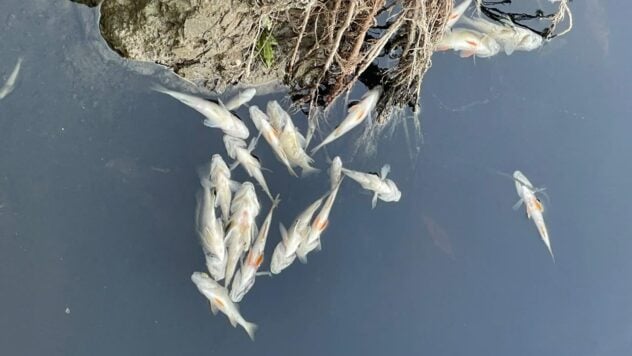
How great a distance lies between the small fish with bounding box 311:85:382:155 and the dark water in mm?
102

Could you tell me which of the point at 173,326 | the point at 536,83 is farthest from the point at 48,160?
the point at 536,83

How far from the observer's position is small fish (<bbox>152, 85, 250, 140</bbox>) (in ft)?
6.81

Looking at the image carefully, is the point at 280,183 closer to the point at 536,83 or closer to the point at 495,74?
the point at 495,74

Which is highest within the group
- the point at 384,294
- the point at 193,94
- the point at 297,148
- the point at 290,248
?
the point at 193,94

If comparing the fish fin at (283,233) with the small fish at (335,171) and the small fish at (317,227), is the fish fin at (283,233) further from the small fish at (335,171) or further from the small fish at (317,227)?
the small fish at (335,171)

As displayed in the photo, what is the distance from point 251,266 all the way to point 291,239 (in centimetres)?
17

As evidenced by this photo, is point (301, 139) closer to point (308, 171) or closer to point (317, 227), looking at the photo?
point (308, 171)

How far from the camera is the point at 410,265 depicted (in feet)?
7.89

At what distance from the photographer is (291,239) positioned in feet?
7.16

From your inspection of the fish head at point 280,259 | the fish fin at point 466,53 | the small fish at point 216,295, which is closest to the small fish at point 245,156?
the fish head at point 280,259

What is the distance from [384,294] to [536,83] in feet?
3.36

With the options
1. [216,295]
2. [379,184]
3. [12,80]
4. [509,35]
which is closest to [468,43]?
[509,35]

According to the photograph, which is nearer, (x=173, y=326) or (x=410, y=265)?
(x=173, y=326)

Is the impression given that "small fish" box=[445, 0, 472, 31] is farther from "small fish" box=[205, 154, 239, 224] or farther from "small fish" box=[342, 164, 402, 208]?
"small fish" box=[205, 154, 239, 224]
